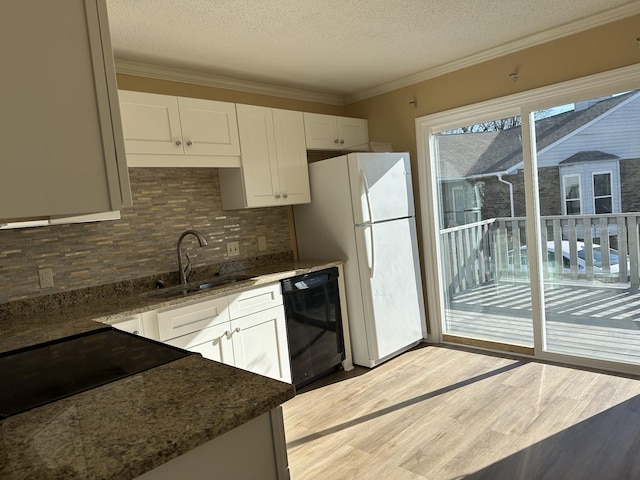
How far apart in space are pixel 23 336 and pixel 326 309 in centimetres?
203

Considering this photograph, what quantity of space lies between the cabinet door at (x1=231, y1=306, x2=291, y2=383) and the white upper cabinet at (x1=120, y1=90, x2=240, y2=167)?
1.10 m

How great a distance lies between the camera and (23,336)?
1848 millimetres

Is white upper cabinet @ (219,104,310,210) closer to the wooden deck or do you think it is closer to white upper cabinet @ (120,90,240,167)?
white upper cabinet @ (120,90,240,167)

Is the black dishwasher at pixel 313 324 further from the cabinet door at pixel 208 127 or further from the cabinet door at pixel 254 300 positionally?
the cabinet door at pixel 208 127

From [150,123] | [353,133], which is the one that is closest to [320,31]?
[150,123]

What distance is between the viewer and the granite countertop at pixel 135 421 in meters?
0.77

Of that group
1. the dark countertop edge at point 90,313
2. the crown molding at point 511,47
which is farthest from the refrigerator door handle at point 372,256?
the crown molding at point 511,47

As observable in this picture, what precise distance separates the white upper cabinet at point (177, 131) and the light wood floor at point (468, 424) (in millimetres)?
1796

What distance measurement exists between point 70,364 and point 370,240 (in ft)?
7.85

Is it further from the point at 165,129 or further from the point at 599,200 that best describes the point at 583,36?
the point at 165,129

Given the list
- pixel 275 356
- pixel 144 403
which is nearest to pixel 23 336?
pixel 144 403

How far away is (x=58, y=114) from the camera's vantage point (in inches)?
32.0

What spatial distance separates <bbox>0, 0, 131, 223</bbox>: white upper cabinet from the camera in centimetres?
76

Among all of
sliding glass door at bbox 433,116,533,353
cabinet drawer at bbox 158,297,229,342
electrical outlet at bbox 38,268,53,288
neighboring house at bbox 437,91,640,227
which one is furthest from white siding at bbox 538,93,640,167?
electrical outlet at bbox 38,268,53,288
